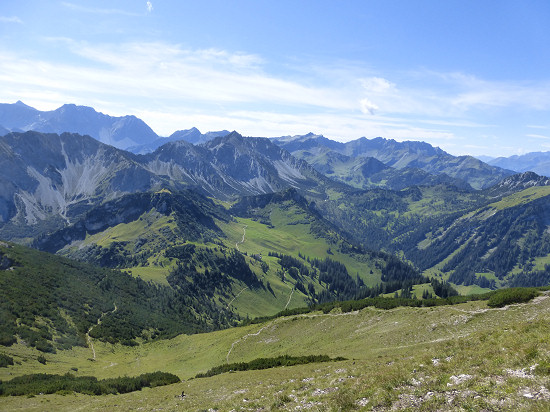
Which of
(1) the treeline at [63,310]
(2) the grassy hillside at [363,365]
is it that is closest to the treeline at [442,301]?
(2) the grassy hillside at [363,365]

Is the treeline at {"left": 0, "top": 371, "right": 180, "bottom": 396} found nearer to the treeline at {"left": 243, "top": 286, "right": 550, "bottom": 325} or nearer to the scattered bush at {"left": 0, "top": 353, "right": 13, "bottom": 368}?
the scattered bush at {"left": 0, "top": 353, "right": 13, "bottom": 368}

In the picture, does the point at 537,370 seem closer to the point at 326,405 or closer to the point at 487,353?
the point at 487,353

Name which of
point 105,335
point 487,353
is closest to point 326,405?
point 487,353

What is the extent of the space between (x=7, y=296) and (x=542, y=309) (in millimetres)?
169913

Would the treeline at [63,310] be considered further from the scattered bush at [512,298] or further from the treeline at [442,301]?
the scattered bush at [512,298]

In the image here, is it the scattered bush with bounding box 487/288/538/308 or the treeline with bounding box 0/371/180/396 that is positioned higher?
the scattered bush with bounding box 487/288/538/308

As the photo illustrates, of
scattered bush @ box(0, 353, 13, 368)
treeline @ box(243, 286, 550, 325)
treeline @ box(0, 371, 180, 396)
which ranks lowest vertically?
scattered bush @ box(0, 353, 13, 368)

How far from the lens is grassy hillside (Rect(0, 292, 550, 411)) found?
22078mm

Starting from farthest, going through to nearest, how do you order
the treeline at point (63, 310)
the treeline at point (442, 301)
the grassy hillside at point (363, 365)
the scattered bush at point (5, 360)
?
the treeline at point (63, 310), the scattered bush at point (5, 360), the treeline at point (442, 301), the grassy hillside at point (363, 365)

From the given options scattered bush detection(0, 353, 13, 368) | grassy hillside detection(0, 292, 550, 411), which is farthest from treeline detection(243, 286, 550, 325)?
scattered bush detection(0, 353, 13, 368)

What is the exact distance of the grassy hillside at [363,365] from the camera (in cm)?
2208

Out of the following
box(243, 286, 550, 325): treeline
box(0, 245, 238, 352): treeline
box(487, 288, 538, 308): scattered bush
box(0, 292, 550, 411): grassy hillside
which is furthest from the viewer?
box(0, 245, 238, 352): treeline

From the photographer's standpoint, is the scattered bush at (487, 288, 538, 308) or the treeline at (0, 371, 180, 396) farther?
the scattered bush at (487, 288, 538, 308)

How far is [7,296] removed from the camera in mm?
129125
